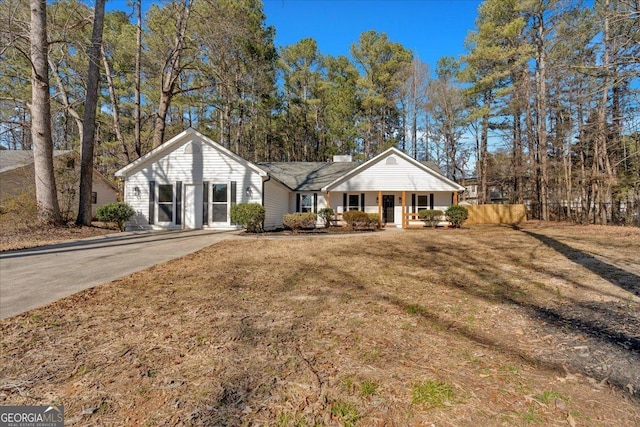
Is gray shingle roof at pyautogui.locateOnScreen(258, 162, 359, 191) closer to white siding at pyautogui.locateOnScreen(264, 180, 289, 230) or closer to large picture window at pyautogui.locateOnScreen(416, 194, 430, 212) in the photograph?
white siding at pyautogui.locateOnScreen(264, 180, 289, 230)

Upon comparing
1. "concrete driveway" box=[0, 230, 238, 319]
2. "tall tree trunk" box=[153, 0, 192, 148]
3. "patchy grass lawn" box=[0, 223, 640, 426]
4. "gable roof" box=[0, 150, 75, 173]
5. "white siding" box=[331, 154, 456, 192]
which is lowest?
"patchy grass lawn" box=[0, 223, 640, 426]

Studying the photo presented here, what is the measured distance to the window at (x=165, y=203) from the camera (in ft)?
47.7

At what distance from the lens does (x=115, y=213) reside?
1305 cm

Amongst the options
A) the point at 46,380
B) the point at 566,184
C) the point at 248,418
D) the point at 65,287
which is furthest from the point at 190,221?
the point at 566,184

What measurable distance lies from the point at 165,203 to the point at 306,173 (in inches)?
373

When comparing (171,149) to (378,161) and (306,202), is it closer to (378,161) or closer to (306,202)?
(306,202)

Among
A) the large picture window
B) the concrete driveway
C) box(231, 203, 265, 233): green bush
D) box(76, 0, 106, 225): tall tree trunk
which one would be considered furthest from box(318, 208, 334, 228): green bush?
box(76, 0, 106, 225): tall tree trunk

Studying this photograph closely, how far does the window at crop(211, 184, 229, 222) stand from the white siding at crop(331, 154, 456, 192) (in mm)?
6399

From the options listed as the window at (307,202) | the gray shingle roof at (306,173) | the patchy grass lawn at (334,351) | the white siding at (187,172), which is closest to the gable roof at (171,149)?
the white siding at (187,172)

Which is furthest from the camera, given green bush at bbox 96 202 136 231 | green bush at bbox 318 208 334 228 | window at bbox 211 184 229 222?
green bush at bbox 318 208 334 228

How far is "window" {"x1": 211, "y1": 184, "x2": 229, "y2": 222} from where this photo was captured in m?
14.4

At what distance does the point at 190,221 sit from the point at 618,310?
47.7 ft

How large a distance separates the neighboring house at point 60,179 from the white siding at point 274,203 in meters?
8.36

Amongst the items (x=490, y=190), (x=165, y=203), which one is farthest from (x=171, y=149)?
(x=490, y=190)
